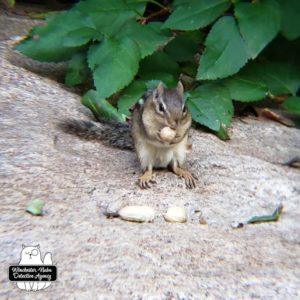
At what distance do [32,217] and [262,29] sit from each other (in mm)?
2410

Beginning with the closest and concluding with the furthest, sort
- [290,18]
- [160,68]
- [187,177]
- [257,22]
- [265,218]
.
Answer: [265,218], [187,177], [257,22], [290,18], [160,68]

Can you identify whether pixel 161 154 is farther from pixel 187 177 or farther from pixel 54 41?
pixel 54 41

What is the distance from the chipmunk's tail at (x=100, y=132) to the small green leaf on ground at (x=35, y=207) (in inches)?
47.2

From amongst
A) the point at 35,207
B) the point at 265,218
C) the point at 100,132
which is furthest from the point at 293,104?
the point at 35,207

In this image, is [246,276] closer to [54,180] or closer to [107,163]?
[54,180]

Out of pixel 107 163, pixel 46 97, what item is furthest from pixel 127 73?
pixel 107 163

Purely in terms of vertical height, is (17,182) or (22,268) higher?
(22,268)

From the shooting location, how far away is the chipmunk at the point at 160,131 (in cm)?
344

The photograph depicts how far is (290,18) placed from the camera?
463cm

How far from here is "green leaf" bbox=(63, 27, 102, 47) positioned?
14.6 ft

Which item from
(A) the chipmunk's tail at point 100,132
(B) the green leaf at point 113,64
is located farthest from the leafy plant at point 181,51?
(A) the chipmunk's tail at point 100,132

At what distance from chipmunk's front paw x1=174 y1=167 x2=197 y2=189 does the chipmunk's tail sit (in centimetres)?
48

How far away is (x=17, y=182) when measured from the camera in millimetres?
3002

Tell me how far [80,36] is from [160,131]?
139cm
